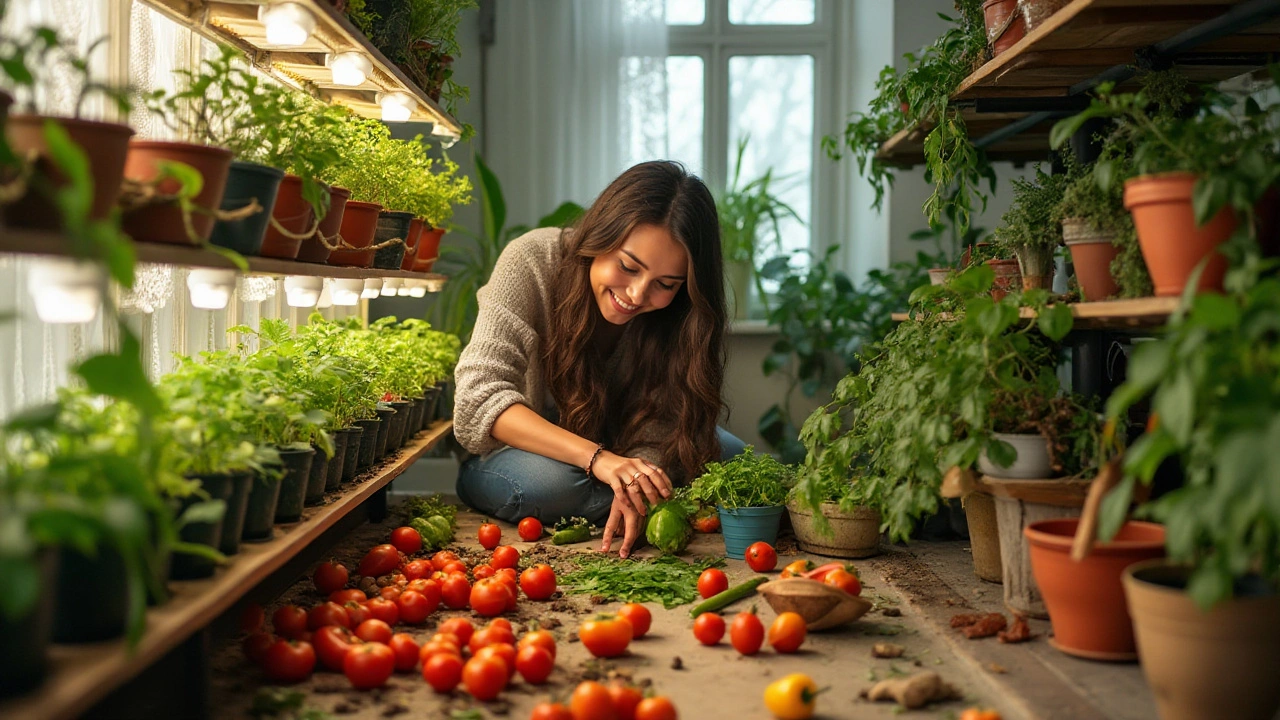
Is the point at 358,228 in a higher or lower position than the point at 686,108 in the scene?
lower

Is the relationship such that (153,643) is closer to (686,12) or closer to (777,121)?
(777,121)

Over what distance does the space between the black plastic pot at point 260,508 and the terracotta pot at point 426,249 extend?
5.43 ft

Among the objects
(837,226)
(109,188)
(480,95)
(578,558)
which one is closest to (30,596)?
(109,188)

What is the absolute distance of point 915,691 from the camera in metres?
1.74

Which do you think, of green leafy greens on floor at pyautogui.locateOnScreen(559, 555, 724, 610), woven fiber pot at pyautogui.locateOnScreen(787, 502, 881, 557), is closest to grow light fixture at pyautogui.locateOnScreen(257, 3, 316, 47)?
green leafy greens on floor at pyautogui.locateOnScreen(559, 555, 724, 610)

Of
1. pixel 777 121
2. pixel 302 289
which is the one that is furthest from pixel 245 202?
pixel 777 121

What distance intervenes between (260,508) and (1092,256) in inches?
68.0

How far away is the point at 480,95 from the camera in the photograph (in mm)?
5312

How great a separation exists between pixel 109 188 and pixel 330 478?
46.9 inches

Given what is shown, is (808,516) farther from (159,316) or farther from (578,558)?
(159,316)

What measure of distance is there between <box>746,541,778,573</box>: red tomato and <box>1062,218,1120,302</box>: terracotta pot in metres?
1.01

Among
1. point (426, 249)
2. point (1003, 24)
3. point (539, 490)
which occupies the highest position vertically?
point (1003, 24)

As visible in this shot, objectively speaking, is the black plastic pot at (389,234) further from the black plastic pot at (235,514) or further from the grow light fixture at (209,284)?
the black plastic pot at (235,514)

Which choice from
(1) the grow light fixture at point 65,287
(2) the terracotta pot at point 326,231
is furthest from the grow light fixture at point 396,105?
(1) the grow light fixture at point 65,287
